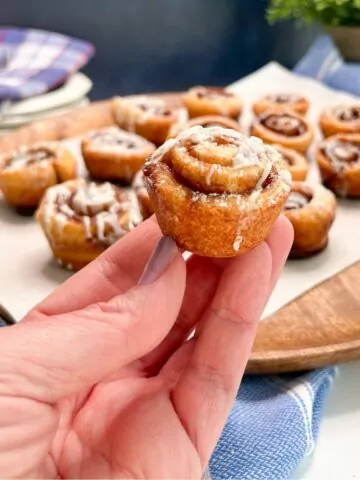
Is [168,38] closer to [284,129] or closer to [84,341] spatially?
[284,129]

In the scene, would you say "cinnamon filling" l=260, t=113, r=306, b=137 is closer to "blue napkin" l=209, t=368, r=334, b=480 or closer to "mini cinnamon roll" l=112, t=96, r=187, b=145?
"mini cinnamon roll" l=112, t=96, r=187, b=145

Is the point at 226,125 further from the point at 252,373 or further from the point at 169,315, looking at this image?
the point at 169,315

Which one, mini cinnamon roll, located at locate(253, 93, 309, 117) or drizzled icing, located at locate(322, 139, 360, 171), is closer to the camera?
drizzled icing, located at locate(322, 139, 360, 171)

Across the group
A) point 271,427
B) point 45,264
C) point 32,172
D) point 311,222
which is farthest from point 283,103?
point 271,427

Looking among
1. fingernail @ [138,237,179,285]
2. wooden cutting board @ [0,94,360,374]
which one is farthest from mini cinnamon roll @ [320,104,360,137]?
fingernail @ [138,237,179,285]

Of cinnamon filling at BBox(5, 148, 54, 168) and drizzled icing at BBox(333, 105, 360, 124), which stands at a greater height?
drizzled icing at BBox(333, 105, 360, 124)

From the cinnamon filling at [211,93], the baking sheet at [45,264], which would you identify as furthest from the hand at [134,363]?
the cinnamon filling at [211,93]
